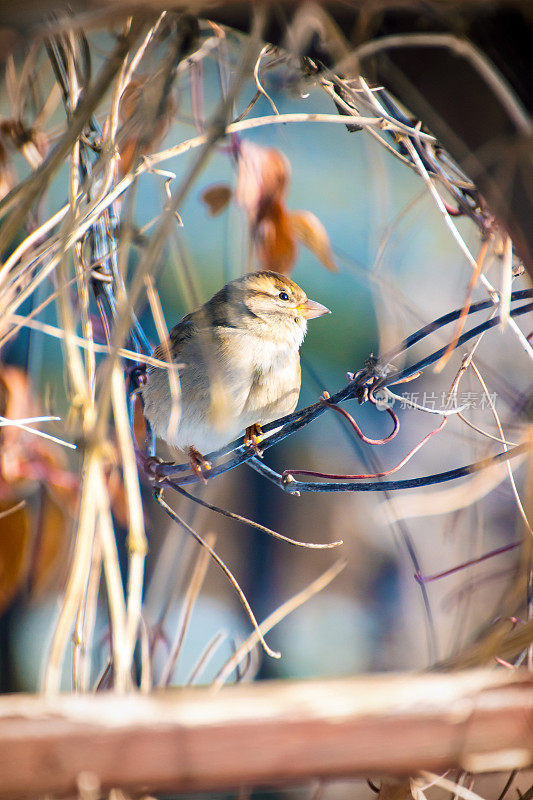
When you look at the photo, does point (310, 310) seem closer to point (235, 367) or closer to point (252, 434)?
point (235, 367)

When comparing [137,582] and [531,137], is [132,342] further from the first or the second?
[531,137]

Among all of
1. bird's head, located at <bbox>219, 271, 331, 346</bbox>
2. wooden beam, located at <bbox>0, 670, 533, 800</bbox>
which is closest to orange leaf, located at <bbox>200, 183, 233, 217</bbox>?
bird's head, located at <bbox>219, 271, 331, 346</bbox>

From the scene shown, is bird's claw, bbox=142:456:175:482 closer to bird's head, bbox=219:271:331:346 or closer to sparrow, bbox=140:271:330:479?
sparrow, bbox=140:271:330:479

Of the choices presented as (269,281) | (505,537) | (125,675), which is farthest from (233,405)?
(505,537)

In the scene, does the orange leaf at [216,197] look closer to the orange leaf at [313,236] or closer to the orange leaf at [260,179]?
the orange leaf at [260,179]

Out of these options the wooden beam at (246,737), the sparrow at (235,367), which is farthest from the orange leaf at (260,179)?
the wooden beam at (246,737)

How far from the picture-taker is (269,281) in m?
3.00

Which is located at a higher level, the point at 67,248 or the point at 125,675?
the point at 67,248

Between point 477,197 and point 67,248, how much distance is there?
1019 mm

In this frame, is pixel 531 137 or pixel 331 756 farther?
→ pixel 531 137

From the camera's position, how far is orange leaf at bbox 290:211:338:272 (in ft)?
6.43

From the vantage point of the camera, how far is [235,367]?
8.59 ft

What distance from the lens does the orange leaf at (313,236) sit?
1.96 meters

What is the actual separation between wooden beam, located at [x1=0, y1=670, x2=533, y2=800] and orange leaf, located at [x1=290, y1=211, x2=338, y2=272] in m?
1.37
